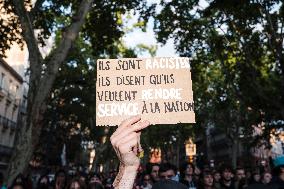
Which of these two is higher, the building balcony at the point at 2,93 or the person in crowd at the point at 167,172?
the building balcony at the point at 2,93

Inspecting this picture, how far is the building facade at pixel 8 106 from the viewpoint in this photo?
3884cm

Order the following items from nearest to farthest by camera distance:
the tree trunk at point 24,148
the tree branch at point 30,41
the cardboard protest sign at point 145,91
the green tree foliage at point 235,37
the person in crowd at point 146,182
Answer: the cardboard protest sign at point 145,91, the person in crowd at point 146,182, the tree trunk at point 24,148, the tree branch at point 30,41, the green tree foliage at point 235,37

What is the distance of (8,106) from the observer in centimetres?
4131

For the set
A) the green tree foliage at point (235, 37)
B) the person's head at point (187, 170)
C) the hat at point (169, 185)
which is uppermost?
the green tree foliage at point (235, 37)

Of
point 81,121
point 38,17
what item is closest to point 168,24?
point 38,17

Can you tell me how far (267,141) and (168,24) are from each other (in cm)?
1527

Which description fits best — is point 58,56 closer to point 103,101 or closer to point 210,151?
point 103,101

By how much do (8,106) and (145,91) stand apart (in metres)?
40.2

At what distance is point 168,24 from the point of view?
54.2 feet

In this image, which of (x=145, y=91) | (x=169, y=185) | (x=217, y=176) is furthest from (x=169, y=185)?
(x=217, y=176)

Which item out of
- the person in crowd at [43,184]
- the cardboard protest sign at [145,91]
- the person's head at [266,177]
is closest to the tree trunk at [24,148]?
the person in crowd at [43,184]

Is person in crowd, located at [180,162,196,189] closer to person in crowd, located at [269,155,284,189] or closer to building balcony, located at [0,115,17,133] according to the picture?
person in crowd, located at [269,155,284,189]

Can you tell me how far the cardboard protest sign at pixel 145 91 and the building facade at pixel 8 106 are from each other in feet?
116

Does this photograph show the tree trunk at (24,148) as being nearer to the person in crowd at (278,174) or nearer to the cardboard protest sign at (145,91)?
the person in crowd at (278,174)
